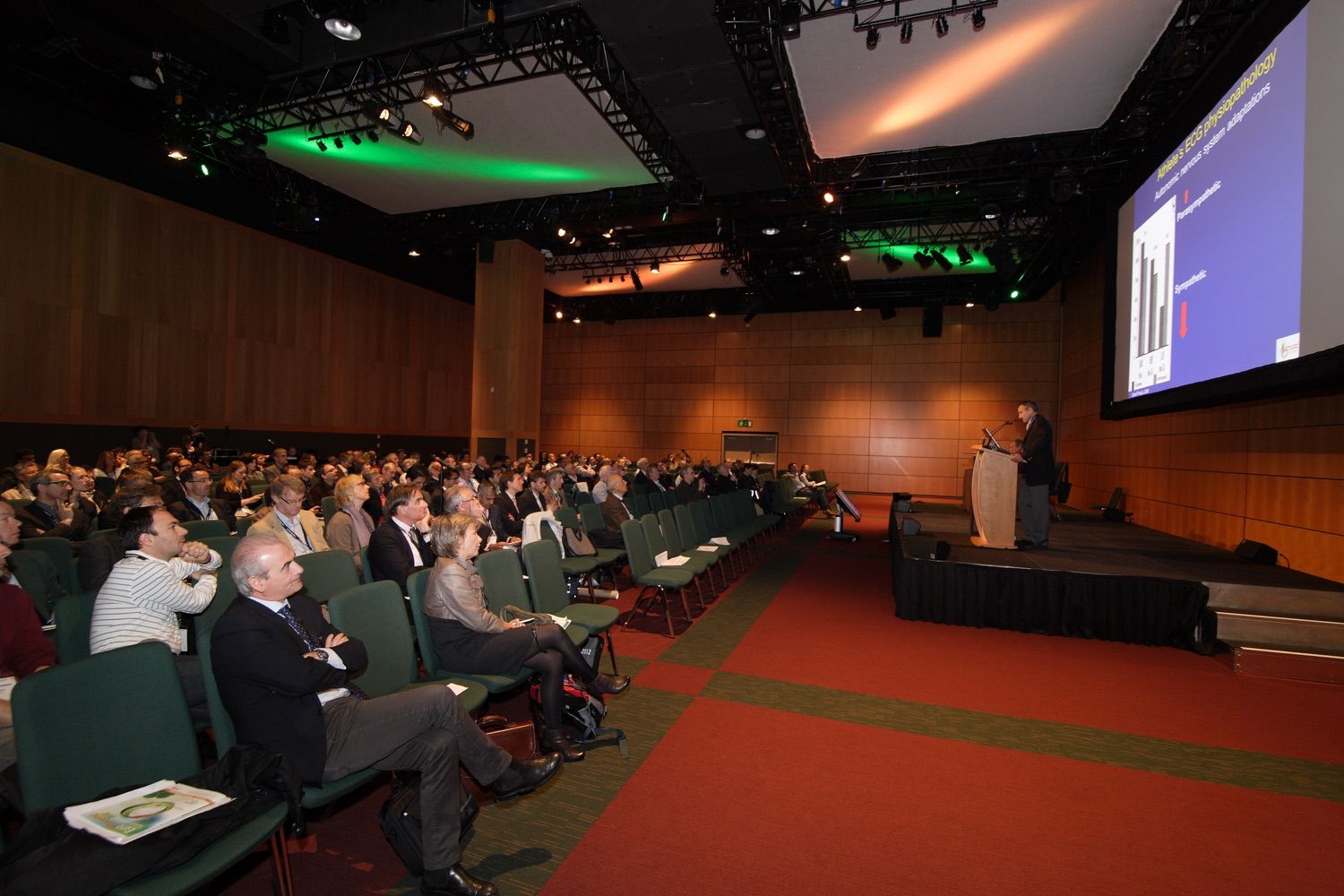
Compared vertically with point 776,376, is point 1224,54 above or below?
above

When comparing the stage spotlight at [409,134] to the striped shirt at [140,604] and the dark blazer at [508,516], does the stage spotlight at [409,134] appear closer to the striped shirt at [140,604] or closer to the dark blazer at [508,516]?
the dark blazer at [508,516]

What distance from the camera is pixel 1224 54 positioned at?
6.22 metres

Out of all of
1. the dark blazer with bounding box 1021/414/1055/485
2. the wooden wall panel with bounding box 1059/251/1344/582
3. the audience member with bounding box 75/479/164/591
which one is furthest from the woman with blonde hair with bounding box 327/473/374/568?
the wooden wall panel with bounding box 1059/251/1344/582

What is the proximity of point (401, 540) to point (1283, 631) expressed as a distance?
6261mm

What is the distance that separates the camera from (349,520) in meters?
4.61

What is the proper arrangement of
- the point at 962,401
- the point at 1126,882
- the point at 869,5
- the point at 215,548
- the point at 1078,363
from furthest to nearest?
the point at 962,401 < the point at 1078,363 < the point at 869,5 < the point at 215,548 < the point at 1126,882

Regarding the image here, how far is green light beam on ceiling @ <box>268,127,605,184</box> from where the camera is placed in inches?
369

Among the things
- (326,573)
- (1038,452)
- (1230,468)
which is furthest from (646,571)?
(1230,468)

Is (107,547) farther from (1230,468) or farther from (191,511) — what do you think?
(1230,468)

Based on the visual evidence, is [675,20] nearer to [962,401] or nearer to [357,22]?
[357,22]

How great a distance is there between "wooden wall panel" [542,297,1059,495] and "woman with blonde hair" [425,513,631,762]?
16953mm

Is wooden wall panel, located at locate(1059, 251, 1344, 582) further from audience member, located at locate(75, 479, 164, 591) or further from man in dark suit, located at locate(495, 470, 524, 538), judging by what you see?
audience member, located at locate(75, 479, 164, 591)

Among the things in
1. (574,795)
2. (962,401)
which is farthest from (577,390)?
(574,795)

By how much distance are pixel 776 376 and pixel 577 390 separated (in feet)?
22.9
